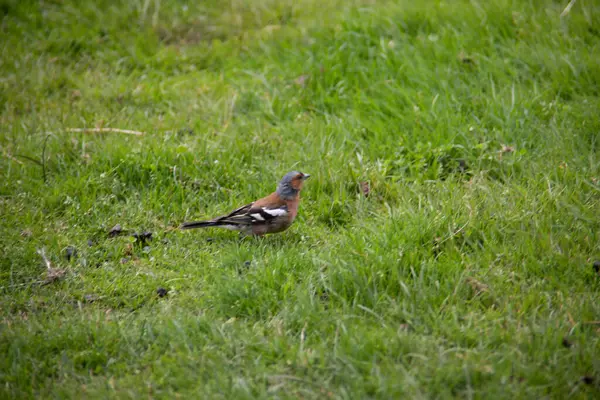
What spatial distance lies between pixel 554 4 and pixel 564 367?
5.57m

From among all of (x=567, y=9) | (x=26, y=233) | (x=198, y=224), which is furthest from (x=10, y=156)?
(x=567, y=9)

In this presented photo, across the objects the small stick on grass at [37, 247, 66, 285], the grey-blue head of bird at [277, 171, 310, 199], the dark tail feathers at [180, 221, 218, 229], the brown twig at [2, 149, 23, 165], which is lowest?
the small stick on grass at [37, 247, 66, 285]

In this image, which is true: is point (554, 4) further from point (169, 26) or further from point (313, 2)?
point (169, 26)

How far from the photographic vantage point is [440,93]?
22.2ft

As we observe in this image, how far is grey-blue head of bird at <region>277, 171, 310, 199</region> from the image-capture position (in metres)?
5.48

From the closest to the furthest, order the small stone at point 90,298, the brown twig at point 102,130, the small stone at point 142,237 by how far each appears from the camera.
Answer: the small stone at point 90,298 → the small stone at point 142,237 → the brown twig at point 102,130

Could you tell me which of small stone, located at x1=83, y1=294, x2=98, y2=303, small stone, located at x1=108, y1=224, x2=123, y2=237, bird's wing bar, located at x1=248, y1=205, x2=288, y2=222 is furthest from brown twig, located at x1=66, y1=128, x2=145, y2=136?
small stone, located at x1=83, y1=294, x2=98, y2=303

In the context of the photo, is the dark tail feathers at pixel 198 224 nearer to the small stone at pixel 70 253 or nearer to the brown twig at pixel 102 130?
the small stone at pixel 70 253

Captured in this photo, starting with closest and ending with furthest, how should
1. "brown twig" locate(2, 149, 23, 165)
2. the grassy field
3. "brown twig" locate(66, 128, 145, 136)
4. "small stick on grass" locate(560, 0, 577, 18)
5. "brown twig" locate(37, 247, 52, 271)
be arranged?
1. the grassy field
2. "brown twig" locate(37, 247, 52, 271)
3. "brown twig" locate(2, 149, 23, 165)
4. "brown twig" locate(66, 128, 145, 136)
5. "small stick on grass" locate(560, 0, 577, 18)

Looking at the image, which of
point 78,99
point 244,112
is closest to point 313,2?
point 244,112

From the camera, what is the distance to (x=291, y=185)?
5531mm

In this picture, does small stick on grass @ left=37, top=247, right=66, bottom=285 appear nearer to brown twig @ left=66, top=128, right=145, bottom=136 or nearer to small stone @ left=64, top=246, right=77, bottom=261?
small stone @ left=64, top=246, right=77, bottom=261

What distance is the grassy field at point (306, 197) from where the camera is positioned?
383 cm

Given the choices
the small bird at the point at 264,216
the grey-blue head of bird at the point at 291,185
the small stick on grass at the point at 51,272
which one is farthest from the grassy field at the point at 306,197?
the grey-blue head of bird at the point at 291,185
